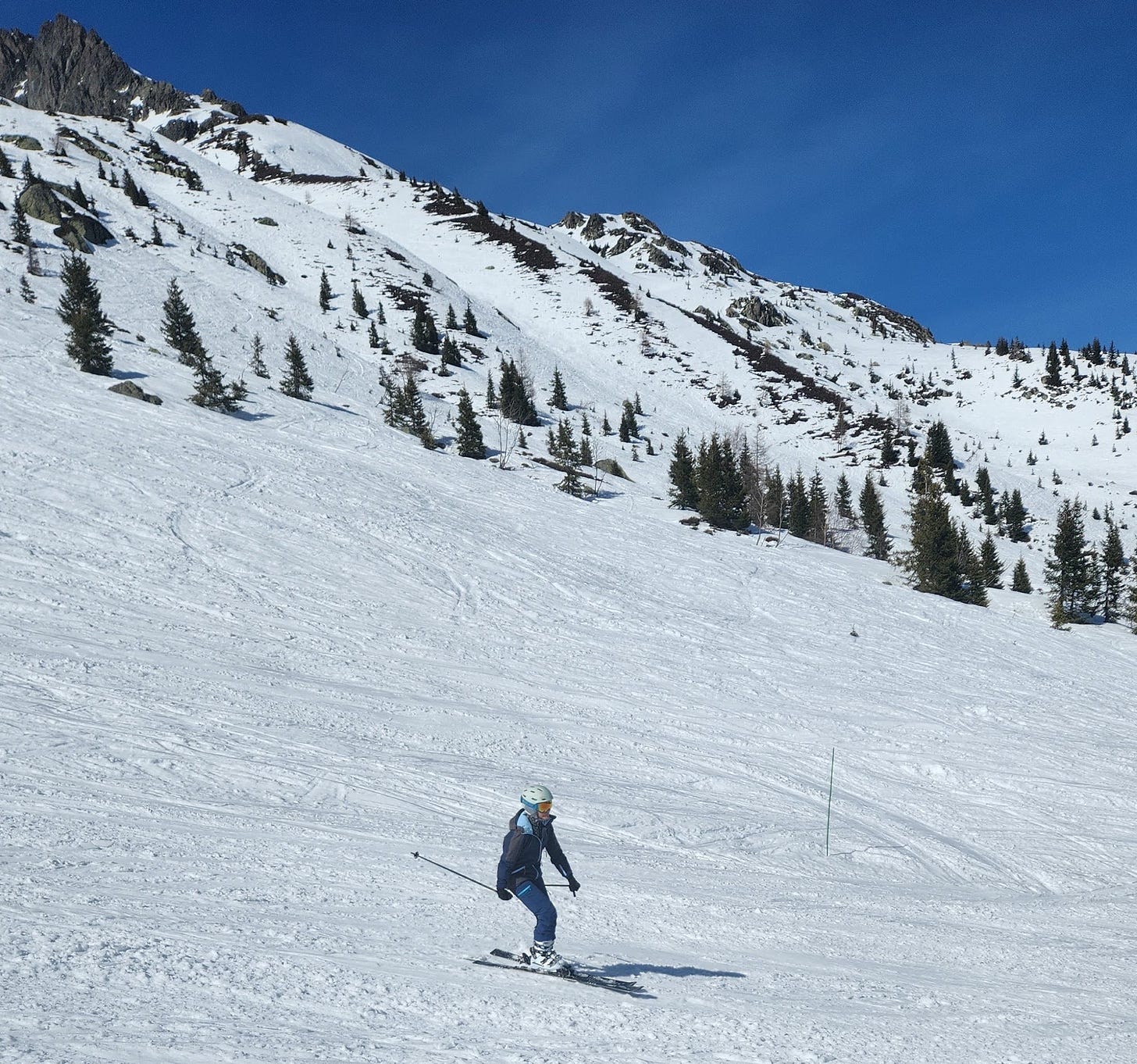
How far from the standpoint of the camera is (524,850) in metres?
6.39

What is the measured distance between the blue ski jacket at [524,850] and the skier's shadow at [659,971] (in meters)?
1.26

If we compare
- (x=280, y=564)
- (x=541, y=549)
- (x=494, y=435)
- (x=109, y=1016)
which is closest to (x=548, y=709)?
(x=280, y=564)

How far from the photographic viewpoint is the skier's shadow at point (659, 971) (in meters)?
6.90

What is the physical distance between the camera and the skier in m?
6.39

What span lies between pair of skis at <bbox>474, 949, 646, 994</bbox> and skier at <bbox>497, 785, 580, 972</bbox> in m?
0.05

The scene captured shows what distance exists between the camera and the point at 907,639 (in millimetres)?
27453

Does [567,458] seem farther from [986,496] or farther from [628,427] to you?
[986,496]

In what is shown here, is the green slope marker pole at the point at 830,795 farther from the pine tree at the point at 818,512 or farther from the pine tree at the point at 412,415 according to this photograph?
the pine tree at the point at 818,512

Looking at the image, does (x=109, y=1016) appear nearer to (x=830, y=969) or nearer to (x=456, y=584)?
(x=830, y=969)

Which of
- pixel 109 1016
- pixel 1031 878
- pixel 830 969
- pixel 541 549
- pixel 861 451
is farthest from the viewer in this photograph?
pixel 861 451

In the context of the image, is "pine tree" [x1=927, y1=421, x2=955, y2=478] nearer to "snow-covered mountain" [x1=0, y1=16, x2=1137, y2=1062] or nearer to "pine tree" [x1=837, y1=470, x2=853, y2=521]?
"pine tree" [x1=837, y1=470, x2=853, y2=521]

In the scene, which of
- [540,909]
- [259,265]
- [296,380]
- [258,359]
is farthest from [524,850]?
[259,265]

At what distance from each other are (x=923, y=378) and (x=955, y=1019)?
457ft

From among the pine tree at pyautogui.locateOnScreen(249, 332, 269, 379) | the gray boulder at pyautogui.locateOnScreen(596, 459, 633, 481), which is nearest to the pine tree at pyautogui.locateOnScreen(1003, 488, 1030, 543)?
the gray boulder at pyautogui.locateOnScreen(596, 459, 633, 481)
